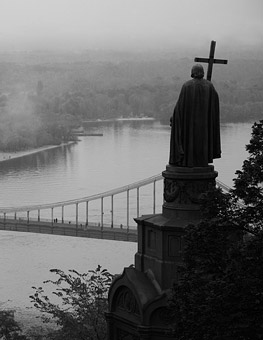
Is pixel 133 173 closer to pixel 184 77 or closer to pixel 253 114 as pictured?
pixel 253 114

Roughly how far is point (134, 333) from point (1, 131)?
134 feet

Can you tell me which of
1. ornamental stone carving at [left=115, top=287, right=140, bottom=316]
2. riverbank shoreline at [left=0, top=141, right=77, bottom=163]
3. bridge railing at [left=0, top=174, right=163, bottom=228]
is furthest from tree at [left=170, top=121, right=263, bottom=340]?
riverbank shoreline at [left=0, top=141, right=77, bottom=163]

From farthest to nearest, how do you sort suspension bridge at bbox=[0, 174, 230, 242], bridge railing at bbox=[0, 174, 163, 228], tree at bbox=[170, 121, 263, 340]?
bridge railing at bbox=[0, 174, 163, 228], suspension bridge at bbox=[0, 174, 230, 242], tree at bbox=[170, 121, 263, 340]

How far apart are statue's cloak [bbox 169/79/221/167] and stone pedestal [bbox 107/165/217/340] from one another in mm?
48

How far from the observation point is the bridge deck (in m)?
18.7

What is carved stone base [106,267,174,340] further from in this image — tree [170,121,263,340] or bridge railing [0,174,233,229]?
bridge railing [0,174,233,229]

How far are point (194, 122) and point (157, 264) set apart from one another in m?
0.52

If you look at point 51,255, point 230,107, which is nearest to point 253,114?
point 230,107

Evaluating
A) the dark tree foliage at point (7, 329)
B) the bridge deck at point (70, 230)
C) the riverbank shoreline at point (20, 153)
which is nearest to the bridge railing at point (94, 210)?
the bridge deck at point (70, 230)

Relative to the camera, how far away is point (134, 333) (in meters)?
3.35

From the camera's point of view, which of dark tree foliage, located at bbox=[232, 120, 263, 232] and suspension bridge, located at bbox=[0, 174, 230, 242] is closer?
dark tree foliage, located at bbox=[232, 120, 263, 232]

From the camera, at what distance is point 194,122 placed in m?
3.45

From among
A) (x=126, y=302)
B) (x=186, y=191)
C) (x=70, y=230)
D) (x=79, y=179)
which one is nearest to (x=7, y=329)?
(x=126, y=302)

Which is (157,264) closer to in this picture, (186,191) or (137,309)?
(137,309)
